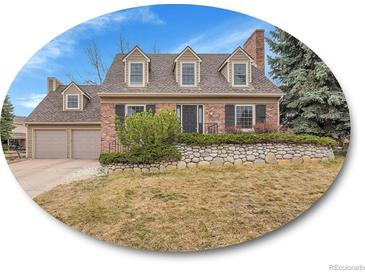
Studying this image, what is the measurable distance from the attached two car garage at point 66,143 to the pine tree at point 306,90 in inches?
60.9

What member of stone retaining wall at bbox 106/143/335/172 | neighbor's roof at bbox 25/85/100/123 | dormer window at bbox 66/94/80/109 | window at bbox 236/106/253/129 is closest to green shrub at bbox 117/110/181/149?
stone retaining wall at bbox 106/143/335/172

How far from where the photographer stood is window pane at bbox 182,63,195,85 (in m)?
2.62

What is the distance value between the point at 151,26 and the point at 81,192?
4.75ft

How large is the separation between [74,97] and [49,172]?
62 centimetres

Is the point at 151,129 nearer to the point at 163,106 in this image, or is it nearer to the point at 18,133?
the point at 163,106

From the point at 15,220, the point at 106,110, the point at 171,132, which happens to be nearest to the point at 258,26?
the point at 171,132

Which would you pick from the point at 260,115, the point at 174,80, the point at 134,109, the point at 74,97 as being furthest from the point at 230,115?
the point at 74,97

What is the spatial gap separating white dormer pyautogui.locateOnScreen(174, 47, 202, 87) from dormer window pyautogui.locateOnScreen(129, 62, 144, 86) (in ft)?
0.95

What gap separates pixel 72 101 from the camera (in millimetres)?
2613

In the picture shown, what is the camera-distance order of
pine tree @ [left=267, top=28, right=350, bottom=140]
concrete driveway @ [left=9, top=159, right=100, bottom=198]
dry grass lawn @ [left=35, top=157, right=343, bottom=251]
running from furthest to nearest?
pine tree @ [left=267, top=28, right=350, bottom=140] < concrete driveway @ [left=9, top=159, right=100, bottom=198] < dry grass lawn @ [left=35, top=157, right=343, bottom=251]

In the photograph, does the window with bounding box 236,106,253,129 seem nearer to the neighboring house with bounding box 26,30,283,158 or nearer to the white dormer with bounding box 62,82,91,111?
the neighboring house with bounding box 26,30,283,158

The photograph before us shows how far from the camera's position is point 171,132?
2.61 m

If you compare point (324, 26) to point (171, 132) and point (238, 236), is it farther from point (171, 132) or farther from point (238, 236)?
point (238, 236)

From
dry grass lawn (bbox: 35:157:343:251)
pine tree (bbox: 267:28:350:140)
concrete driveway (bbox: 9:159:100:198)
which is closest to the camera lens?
dry grass lawn (bbox: 35:157:343:251)
